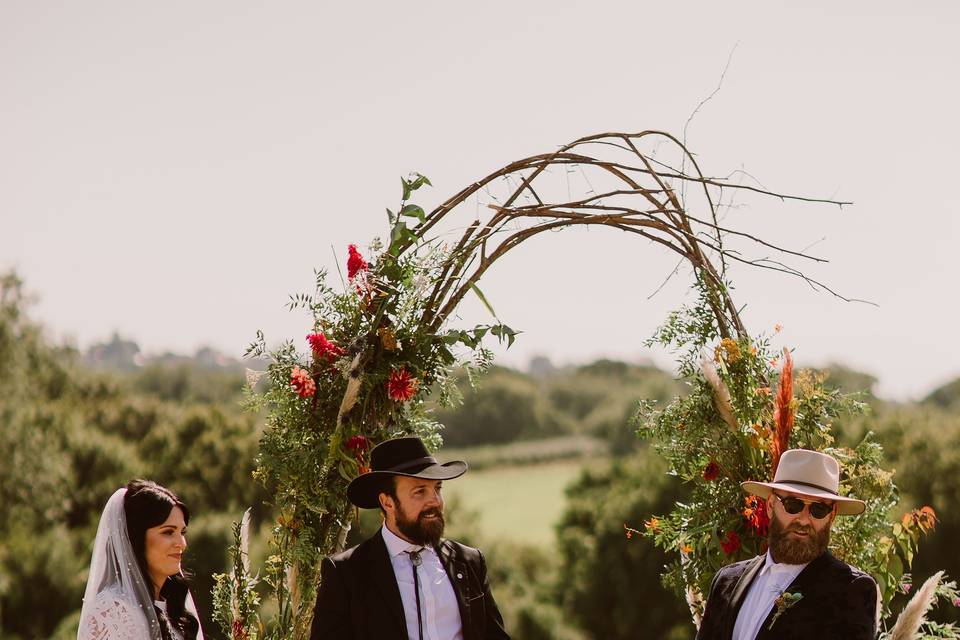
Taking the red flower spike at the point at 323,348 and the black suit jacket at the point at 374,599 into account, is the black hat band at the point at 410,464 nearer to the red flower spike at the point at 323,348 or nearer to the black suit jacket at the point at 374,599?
the black suit jacket at the point at 374,599

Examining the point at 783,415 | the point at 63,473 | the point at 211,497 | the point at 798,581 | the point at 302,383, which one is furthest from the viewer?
the point at 211,497

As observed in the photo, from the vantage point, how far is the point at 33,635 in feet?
79.3

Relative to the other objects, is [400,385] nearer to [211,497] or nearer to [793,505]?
[793,505]

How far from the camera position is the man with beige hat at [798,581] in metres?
4.19

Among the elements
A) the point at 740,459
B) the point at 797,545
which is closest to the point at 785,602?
the point at 797,545

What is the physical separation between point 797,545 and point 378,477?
184 centimetres

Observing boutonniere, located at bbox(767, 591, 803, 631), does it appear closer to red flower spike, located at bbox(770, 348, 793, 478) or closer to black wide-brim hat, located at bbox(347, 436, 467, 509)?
red flower spike, located at bbox(770, 348, 793, 478)

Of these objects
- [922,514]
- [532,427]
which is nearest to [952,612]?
[922,514]

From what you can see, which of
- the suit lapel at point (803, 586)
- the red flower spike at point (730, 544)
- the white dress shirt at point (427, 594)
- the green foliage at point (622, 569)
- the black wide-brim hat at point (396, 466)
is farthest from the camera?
the green foliage at point (622, 569)

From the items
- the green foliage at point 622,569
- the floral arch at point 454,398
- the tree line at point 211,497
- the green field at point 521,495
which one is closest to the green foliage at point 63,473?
the tree line at point 211,497

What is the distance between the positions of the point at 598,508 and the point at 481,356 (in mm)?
28525

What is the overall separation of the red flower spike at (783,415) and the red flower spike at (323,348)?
2239mm

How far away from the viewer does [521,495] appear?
68750mm

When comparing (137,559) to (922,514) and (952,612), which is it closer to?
(922,514)
